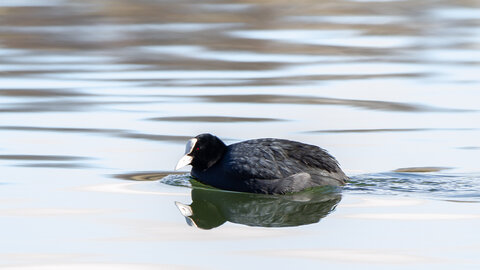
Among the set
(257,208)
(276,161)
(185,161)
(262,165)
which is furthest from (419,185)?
(185,161)

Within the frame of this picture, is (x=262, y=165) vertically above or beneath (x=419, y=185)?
above

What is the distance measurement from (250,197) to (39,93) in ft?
16.0

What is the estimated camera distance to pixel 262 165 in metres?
8.40

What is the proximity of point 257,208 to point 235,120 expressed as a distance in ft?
10.2

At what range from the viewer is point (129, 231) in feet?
23.5

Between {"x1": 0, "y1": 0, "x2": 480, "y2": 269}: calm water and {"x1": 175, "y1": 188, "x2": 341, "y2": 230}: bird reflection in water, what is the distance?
0.07ft

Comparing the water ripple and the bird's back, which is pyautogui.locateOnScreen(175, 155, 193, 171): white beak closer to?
the bird's back

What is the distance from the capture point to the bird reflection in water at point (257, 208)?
7547 millimetres

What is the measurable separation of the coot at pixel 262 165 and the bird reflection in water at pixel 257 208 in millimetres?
79

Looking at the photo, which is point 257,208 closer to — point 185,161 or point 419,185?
point 185,161

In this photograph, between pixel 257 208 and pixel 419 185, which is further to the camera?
pixel 419 185

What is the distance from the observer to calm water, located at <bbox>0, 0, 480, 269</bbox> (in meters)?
6.93

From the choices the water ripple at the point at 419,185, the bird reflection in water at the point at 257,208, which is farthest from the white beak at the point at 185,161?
the water ripple at the point at 419,185

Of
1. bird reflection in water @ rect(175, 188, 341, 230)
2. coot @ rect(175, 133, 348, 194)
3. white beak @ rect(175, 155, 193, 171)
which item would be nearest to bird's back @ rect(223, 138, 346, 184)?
coot @ rect(175, 133, 348, 194)
